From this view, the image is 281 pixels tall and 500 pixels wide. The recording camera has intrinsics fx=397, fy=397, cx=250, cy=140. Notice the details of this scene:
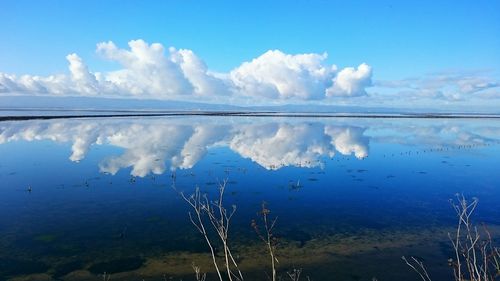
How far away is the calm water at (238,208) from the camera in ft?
41.1

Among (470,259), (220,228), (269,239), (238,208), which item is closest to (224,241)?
(220,228)

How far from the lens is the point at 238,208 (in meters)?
18.5

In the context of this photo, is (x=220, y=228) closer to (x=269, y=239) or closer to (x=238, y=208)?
(x=269, y=239)

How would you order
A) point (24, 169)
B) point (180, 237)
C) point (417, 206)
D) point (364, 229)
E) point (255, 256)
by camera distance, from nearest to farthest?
point (255, 256) < point (180, 237) < point (364, 229) < point (417, 206) < point (24, 169)

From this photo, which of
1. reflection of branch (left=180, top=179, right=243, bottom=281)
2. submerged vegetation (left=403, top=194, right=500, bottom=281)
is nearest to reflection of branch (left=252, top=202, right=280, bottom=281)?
reflection of branch (left=180, top=179, right=243, bottom=281)

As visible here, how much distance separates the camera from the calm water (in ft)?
41.1

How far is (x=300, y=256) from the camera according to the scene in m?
13.2

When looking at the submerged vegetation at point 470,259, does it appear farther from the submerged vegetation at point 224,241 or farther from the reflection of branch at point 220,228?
the reflection of branch at point 220,228

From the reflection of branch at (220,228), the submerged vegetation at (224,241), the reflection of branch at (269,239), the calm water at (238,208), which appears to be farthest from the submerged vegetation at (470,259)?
the reflection of branch at (220,228)

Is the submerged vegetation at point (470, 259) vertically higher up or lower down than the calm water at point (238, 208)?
higher up

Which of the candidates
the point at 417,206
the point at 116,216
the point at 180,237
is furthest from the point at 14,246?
the point at 417,206

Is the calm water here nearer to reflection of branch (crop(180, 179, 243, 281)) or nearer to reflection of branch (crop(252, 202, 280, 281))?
reflection of branch (crop(252, 202, 280, 281))

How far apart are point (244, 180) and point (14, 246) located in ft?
44.6

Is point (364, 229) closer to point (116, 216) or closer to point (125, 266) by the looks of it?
point (125, 266)
